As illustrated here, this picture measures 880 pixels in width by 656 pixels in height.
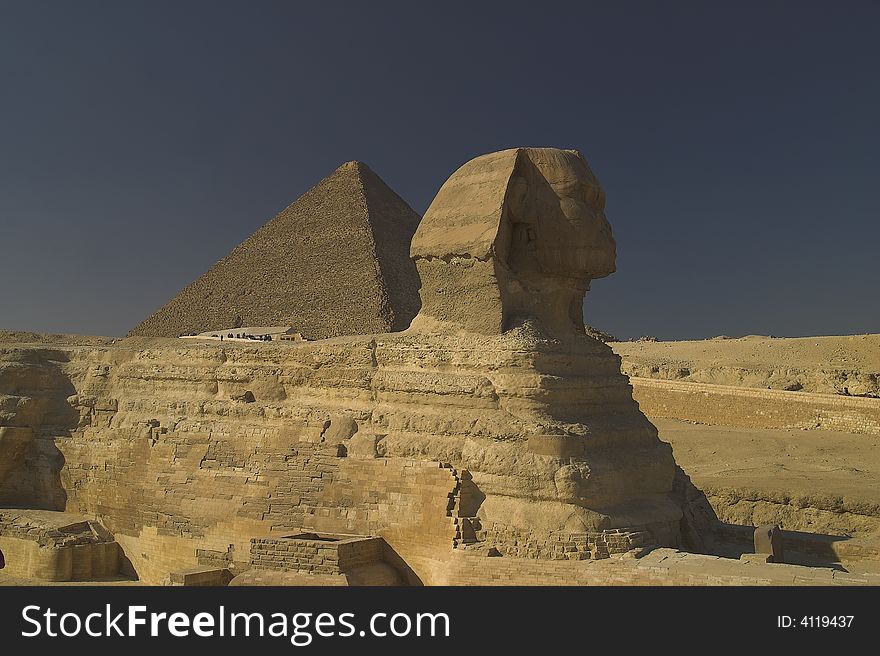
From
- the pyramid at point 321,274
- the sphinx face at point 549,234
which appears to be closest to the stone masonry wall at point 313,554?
the sphinx face at point 549,234

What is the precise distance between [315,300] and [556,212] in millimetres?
18000

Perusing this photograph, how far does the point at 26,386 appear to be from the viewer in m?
10.9

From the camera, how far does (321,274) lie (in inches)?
1024

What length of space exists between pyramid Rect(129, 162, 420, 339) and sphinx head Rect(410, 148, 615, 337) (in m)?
15.2

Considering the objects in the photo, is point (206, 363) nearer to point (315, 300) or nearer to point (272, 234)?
point (315, 300)

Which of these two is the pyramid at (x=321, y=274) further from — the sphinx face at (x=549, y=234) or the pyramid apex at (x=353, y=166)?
the sphinx face at (x=549, y=234)

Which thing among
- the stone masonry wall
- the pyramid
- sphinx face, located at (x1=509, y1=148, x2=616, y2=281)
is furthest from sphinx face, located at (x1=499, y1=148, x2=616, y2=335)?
the pyramid

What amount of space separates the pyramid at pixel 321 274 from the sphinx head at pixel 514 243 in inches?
600

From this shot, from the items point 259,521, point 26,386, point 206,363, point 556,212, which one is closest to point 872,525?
point 556,212

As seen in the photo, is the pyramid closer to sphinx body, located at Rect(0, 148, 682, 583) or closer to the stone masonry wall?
sphinx body, located at Rect(0, 148, 682, 583)

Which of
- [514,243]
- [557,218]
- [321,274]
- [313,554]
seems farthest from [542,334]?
[321,274]

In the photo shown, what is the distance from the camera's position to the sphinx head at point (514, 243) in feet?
25.3

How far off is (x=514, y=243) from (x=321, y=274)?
18564mm

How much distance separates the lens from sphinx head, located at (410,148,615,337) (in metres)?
7.71
